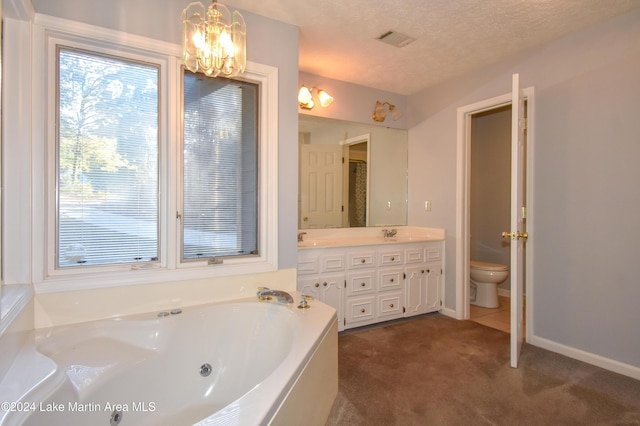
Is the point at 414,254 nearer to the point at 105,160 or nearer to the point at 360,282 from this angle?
the point at 360,282

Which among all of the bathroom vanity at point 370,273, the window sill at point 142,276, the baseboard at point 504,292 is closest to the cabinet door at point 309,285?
the bathroom vanity at point 370,273

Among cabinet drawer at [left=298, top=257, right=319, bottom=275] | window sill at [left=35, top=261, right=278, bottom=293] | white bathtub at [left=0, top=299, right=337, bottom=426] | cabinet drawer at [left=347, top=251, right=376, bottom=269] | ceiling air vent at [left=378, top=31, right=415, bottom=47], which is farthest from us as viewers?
cabinet drawer at [left=347, top=251, right=376, bottom=269]

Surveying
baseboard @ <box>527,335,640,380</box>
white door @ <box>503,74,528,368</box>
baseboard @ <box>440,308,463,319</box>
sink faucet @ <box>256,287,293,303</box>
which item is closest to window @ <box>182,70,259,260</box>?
sink faucet @ <box>256,287,293,303</box>

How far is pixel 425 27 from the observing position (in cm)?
237

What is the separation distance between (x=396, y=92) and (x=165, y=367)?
3383 millimetres

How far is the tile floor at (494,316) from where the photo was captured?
10.3 feet

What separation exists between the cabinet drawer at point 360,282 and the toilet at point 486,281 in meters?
1.42

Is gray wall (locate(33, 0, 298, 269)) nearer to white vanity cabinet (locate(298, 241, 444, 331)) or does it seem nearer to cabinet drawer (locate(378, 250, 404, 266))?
white vanity cabinet (locate(298, 241, 444, 331))

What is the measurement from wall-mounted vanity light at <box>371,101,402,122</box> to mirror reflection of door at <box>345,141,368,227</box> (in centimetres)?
30

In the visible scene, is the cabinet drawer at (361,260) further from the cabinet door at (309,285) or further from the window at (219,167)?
the window at (219,167)

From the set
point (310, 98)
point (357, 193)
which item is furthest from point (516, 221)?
point (310, 98)

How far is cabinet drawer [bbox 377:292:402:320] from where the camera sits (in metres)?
3.09

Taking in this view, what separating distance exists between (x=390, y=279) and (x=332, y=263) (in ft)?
2.19

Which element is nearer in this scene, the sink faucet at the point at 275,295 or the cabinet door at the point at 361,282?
the sink faucet at the point at 275,295
